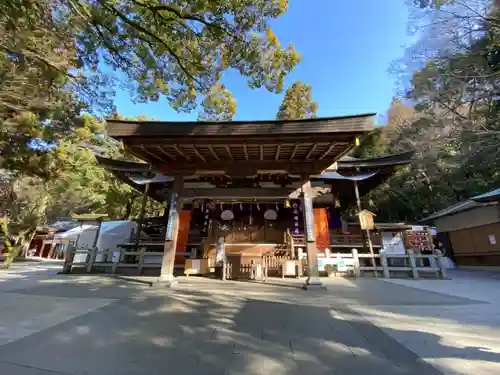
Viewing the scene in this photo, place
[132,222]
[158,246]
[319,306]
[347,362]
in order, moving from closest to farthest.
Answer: [347,362] < [319,306] < [158,246] < [132,222]

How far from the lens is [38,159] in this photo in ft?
22.2

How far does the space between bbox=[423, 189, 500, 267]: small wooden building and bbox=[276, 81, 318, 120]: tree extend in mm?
11205

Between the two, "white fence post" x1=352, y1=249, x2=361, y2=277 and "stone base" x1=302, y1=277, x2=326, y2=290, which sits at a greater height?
"white fence post" x1=352, y1=249, x2=361, y2=277

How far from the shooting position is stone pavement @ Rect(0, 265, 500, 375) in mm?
2283

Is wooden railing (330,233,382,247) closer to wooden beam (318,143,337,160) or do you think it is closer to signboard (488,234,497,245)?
signboard (488,234,497,245)

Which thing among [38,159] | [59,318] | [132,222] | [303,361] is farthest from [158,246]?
[303,361]

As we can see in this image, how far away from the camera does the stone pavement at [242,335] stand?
2283 millimetres

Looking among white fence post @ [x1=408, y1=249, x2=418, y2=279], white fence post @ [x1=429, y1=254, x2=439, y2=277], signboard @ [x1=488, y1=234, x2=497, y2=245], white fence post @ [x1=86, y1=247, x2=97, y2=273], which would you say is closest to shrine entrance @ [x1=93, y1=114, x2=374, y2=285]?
white fence post @ [x1=408, y1=249, x2=418, y2=279]

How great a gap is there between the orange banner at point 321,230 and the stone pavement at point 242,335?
6.13m

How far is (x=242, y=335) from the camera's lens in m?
3.02

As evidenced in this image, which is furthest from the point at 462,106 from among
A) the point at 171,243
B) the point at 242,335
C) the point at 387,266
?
the point at 242,335

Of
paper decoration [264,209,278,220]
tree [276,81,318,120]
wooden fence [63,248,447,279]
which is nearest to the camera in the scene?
wooden fence [63,248,447,279]

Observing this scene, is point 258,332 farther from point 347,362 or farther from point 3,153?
point 3,153

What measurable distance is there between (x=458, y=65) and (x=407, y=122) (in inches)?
462
